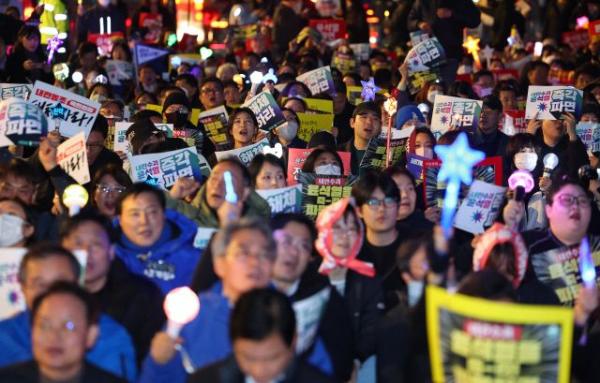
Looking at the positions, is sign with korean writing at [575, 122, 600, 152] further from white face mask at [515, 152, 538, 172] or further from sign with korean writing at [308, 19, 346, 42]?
sign with korean writing at [308, 19, 346, 42]

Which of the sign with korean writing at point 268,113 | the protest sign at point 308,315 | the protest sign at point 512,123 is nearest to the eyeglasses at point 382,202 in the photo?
the protest sign at point 308,315

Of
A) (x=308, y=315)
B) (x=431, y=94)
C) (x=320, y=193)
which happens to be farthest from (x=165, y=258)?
(x=431, y=94)

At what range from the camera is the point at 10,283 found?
6.00 metres

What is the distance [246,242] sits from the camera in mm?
5422

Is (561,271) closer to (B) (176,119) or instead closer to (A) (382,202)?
(A) (382,202)

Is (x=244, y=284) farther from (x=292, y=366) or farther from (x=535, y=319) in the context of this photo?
→ (x=535, y=319)

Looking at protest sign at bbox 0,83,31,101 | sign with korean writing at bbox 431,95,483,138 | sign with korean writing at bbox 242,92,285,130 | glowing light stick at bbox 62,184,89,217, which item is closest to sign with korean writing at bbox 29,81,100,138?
protest sign at bbox 0,83,31,101

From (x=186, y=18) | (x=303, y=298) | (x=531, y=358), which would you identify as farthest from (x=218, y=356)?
(x=186, y=18)

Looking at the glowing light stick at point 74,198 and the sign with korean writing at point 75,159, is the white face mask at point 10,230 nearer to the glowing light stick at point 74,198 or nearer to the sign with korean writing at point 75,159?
the glowing light stick at point 74,198

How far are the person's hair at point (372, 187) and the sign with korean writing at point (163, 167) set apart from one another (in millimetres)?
1907

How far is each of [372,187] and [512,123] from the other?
536cm

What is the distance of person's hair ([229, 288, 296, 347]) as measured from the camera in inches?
185

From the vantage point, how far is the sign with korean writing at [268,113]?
36.1ft

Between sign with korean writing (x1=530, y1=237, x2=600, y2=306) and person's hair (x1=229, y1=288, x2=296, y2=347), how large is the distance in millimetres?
2351
